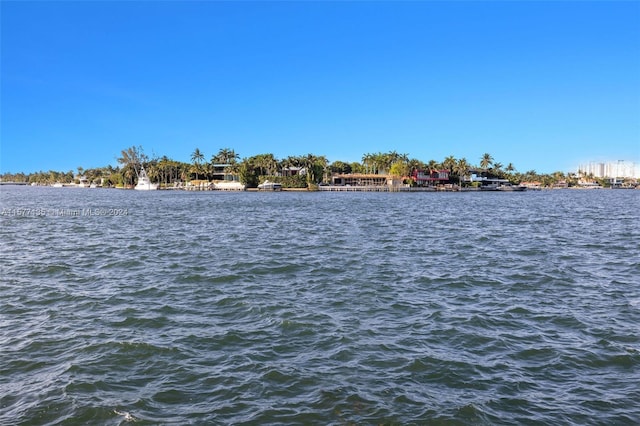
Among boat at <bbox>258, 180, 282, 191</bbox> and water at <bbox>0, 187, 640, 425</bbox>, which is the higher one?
boat at <bbox>258, 180, 282, 191</bbox>

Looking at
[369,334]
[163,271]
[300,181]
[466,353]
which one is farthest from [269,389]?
[300,181]

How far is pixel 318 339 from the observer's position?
1295 cm

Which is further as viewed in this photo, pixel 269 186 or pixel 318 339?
pixel 269 186

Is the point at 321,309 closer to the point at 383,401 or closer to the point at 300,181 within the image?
the point at 383,401

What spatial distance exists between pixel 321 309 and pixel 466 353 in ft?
17.8

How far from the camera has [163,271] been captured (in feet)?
73.8

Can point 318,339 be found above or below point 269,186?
below

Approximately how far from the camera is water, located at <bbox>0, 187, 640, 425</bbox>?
912 cm

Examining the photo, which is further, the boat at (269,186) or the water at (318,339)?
the boat at (269,186)

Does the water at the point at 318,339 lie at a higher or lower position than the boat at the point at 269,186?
lower

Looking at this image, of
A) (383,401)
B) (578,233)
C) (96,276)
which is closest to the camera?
(383,401)

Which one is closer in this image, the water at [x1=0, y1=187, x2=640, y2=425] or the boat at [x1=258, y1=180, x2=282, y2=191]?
the water at [x1=0, y1=187, x2=640, y2=425]

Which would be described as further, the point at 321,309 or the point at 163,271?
the point at 163,271

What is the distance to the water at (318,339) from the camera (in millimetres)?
9117
